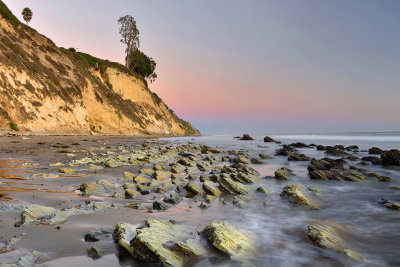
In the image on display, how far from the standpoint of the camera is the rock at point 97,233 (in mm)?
3928

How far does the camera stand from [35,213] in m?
4.68

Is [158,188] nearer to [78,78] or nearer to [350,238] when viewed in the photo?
[350,238]

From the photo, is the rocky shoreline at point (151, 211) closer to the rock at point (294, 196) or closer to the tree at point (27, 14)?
the rock at point (294, 196)

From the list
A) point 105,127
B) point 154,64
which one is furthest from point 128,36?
point 105,127

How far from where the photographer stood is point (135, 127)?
5100 centimetres

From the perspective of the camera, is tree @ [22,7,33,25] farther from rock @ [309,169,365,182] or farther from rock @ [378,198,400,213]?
rock @ [378,198,400,213]

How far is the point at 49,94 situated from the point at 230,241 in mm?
33917

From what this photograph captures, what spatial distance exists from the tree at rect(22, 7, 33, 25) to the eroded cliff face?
27303 millimetres

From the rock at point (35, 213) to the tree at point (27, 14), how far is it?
78.0 m

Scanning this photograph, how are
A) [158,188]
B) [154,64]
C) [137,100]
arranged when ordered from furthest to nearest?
[154,64]
[137,100]
[158,188]

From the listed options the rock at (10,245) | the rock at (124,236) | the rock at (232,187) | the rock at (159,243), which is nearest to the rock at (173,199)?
the rock at (232,187)

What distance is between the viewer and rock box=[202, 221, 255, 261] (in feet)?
Answer: 12.5

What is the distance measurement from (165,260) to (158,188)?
4.37 metres

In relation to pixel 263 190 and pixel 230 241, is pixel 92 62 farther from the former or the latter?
pixel 230 241
